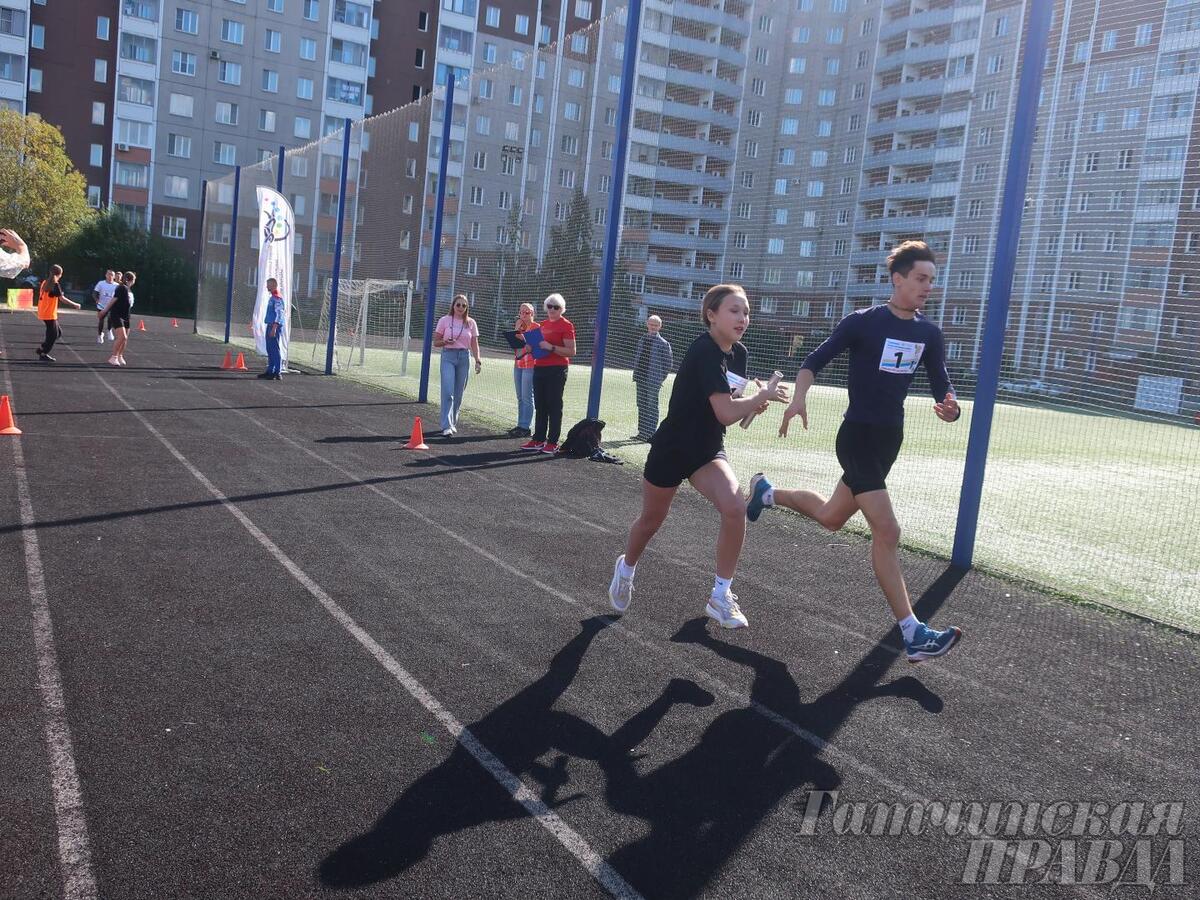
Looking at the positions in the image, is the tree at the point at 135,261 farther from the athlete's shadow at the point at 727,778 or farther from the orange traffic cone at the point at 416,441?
the athlete's shadow at the point at 727,778

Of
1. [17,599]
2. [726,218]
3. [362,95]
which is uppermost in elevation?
[362,95]

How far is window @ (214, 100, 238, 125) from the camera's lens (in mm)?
68188

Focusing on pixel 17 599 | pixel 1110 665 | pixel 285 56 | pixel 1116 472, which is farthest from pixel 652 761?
pixel 285 56

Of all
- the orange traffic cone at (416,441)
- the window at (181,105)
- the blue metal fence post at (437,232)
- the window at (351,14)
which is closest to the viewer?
the orange traffic cone at (416,441)

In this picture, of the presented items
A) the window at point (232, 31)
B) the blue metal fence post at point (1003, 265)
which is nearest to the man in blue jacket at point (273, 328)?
the blue metal fence post at point (1003, 265)

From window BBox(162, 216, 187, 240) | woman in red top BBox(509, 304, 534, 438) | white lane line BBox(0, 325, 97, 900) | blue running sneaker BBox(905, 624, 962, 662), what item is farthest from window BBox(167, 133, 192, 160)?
blue running sneaker BBox(905, 624, 962, 662)

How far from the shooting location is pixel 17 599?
5516 mm

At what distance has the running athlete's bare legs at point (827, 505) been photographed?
19.2 feet

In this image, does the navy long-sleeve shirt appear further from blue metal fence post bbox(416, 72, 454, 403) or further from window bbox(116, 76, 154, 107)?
window bbox(116, 76, 154, 107)

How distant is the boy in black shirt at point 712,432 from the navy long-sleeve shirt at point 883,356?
1.49 ft

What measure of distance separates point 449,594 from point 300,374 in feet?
61.4

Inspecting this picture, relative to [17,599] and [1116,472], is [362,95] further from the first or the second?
[17,599]

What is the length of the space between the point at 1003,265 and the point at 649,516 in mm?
3946

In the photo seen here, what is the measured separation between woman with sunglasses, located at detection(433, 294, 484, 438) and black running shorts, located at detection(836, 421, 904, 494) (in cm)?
942
